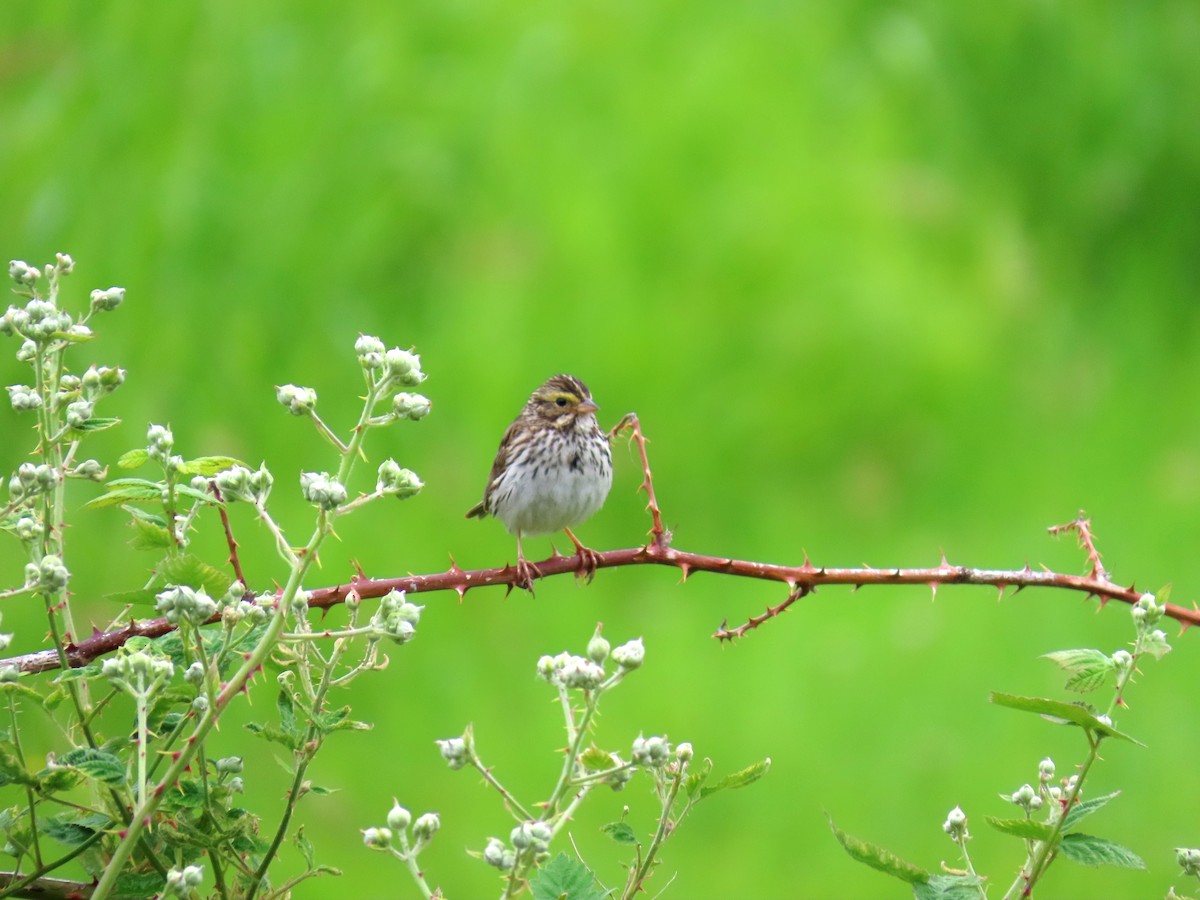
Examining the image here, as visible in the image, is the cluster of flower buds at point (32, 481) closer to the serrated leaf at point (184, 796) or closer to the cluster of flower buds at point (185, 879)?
the serrated leaf at point (184, 796)

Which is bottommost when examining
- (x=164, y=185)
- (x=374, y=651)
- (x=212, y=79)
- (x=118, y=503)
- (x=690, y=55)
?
(x=374, y=651)

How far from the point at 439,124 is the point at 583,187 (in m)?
0.73

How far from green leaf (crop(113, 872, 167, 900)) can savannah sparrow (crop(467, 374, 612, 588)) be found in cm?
303

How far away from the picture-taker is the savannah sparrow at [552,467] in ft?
17.1

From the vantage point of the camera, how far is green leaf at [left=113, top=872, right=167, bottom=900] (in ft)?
6.64

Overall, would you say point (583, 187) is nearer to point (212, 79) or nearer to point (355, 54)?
point (355, 54)

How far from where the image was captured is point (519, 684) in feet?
19.2

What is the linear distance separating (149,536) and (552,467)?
124 inches

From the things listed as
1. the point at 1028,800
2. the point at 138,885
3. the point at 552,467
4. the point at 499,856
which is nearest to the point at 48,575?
the point at 138,885

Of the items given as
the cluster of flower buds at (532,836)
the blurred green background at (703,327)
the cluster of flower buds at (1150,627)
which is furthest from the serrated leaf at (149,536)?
the blurred green background at (703,327)

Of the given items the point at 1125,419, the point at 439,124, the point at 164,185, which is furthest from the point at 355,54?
the point at 1125,419

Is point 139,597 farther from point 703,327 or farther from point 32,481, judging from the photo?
point 703,327

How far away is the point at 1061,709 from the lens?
6.26ft

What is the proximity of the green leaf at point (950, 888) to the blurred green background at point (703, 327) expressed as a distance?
11.2 feet
